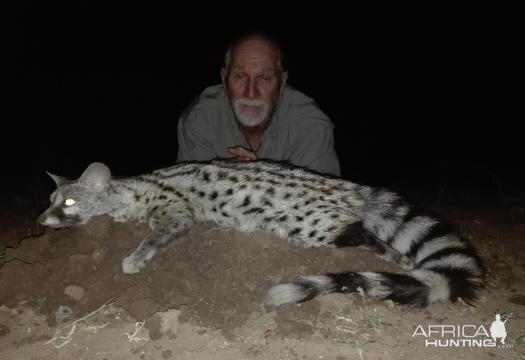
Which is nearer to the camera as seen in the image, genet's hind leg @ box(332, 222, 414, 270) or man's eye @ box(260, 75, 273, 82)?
genet's hind leg @ box(332, 222, 414, 270)

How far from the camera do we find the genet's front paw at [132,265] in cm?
327

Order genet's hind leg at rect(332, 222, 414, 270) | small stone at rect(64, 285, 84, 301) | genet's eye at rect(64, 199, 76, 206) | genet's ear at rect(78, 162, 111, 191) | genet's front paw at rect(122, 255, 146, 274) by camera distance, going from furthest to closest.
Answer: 1. genet's ear at rect(78, 162, 111, 191)
2. genet's eye at rect(64, 199, 76, 206)
3. genet's hind leg at rect(332, 222, 414, 270)
4. genet's front paw at rect(122, 255, 146, 274)
5. small stone at rect(64, 285, 84, 301)

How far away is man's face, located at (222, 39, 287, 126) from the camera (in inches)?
199

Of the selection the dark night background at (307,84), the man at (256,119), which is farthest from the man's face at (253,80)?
the dark night background at (307,84)

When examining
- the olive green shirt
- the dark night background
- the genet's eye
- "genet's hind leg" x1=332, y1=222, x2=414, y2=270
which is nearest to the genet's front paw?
the genet's eye

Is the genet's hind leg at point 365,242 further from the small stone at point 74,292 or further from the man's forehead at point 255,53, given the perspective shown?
the man's forehead at point 255,53

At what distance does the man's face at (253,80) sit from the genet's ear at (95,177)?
5.39 ft

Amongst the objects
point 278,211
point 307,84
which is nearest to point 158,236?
point 278,211

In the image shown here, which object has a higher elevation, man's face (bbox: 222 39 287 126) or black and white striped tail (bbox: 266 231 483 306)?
man's face (bbox: 222 39 287 126)

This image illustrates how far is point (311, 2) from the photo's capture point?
27828 millimetres

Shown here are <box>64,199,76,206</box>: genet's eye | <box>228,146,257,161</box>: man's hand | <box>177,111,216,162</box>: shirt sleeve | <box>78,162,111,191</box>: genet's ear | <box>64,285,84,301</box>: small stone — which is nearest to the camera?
<box>64,285,84,301</box>: small stone

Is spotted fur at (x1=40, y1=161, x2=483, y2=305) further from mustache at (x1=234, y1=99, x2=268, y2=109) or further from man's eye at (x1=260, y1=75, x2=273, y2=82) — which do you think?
man's eye at (x1=260, y1=75, x2=273, y2=82)

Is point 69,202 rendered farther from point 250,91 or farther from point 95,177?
point 250,91

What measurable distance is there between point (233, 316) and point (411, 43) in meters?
25.3
